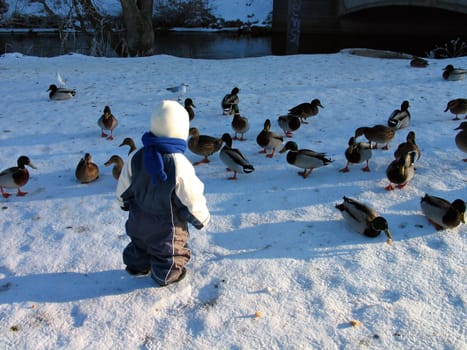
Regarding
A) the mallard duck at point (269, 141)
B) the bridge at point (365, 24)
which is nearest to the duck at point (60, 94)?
the mallard duck at point (269, 141)

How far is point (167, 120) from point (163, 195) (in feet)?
1.65

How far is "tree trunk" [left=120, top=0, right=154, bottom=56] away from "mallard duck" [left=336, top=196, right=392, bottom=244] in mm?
14092

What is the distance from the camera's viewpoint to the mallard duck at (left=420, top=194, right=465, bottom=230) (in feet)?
13.1

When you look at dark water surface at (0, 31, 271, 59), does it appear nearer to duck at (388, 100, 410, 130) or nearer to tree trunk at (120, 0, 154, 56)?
tree trunk at (120, 0, 154, 56)

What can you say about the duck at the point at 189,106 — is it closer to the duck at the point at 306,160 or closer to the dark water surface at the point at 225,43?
the duck at the point at 306,160

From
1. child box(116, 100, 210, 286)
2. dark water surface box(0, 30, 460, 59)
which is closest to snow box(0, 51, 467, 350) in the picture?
child box(116, 100, 210, 286)

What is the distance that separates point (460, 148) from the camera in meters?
5.56

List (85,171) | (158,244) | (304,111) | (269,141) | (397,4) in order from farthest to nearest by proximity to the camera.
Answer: (397,4)
(304,111)
(269,141)
(85,171)
(158,244)

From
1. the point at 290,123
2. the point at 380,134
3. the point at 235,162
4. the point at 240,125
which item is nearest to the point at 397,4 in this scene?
the point at 290,123

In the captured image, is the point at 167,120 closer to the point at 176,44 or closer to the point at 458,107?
the point at 458,107

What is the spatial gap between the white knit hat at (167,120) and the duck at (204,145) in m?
2.77

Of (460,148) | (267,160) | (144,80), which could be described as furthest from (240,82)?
(460,148)

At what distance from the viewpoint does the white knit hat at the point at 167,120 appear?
2.86 metres

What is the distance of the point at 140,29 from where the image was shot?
1658 cm
